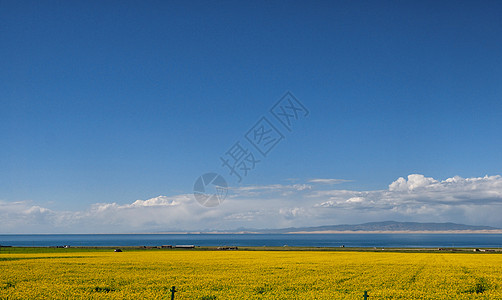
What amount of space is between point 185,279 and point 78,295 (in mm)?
8856

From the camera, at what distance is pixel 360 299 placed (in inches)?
805

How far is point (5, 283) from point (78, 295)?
303 inches

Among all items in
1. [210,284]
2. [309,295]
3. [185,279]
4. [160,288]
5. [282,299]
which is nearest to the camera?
[282,299]

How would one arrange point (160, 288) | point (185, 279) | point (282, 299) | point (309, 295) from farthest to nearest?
point (185, 279)
point (160, 288)
point (309, 295)
point (282, 299)

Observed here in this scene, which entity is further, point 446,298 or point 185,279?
point 185,279

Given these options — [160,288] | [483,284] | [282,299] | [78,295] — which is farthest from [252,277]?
[483,284]

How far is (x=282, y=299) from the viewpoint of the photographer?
20.3 metres

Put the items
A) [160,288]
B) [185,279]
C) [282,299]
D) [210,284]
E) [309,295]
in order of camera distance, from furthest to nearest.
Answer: [185,279]
[210,284]
[160,288]
[309,295]
[282,299]

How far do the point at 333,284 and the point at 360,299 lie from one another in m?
6.85

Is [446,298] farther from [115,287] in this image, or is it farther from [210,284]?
[115,287]

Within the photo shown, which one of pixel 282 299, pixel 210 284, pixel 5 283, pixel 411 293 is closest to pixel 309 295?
pixel 282 299

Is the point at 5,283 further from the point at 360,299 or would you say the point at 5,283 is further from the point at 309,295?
the point at 360,299

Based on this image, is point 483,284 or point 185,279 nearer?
point 483,284

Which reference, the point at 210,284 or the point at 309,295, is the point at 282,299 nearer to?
the point at 309,295
